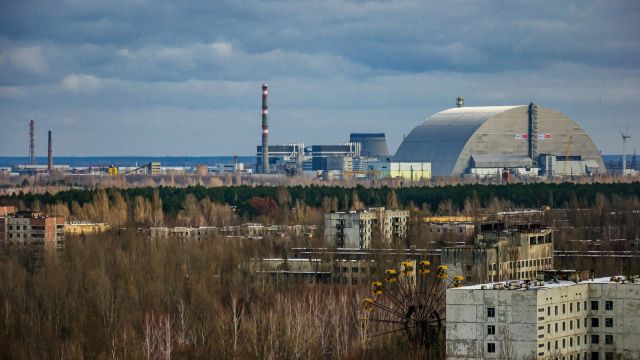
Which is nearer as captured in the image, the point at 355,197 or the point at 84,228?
the point at 84,228

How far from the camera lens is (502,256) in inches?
1976

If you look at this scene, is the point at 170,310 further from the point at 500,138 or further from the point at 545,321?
the point at 500,138

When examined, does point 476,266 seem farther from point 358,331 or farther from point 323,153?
point 323,153

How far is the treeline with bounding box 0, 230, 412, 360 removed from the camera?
3884cm

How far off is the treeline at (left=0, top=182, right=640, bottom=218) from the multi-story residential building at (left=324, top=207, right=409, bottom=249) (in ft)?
50.9

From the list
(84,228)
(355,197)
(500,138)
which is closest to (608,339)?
(84,228)

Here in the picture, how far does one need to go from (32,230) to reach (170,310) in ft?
76.0

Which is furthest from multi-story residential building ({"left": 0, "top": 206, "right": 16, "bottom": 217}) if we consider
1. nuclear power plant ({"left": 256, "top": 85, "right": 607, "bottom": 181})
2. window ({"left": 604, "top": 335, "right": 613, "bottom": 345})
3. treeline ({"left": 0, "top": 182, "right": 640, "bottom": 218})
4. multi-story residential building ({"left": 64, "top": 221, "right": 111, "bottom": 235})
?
nuclear power plant ({"left": 256, "top": 85, "right": 607, "bottom": 181})

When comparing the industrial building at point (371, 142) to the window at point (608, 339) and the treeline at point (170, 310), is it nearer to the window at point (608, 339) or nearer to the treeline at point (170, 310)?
the treeline at point (170, 310)

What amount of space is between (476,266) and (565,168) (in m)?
79.8

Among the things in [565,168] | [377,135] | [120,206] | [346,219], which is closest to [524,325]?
[346,219]

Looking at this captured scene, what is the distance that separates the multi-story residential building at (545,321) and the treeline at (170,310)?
117 cm

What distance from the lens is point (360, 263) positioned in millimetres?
55656

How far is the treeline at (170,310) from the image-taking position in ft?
127
